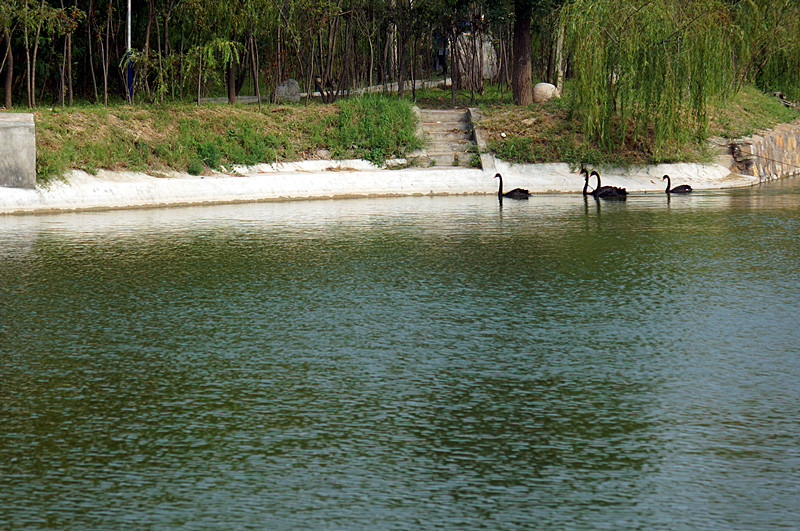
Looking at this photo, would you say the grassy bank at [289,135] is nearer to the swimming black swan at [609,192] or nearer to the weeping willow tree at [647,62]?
the weeping willow tree at [647,62]

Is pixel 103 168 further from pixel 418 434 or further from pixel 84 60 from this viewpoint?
pixel 418 434

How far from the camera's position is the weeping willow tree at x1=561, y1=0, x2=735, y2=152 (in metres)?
30.1

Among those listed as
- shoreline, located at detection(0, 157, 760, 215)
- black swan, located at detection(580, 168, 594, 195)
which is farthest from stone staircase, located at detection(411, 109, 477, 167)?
black swan, located at detection(580, 168, 594, 195)

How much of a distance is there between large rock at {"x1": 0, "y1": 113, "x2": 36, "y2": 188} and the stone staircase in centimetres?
1153

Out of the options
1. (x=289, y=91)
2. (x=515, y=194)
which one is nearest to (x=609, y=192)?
(x=515, y=194)

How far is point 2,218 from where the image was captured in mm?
22188

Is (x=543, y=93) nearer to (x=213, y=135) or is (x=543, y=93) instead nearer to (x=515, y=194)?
(x=515, y=194)

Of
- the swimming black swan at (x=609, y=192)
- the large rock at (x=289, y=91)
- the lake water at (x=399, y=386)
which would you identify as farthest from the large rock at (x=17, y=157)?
the large rock at (x=289, y=91)

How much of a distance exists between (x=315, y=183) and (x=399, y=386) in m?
19.4

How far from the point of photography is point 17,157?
23734 millimetres

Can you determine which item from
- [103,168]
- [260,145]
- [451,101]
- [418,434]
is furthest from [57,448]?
[451,101]

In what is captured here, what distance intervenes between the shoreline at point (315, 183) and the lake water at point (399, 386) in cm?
693

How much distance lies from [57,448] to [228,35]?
27.3m

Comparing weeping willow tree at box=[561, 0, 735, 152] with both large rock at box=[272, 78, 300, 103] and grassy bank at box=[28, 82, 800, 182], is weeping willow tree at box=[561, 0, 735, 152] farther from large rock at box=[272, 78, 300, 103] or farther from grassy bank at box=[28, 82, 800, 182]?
large rock at box=[272, 78, 300, 103]
